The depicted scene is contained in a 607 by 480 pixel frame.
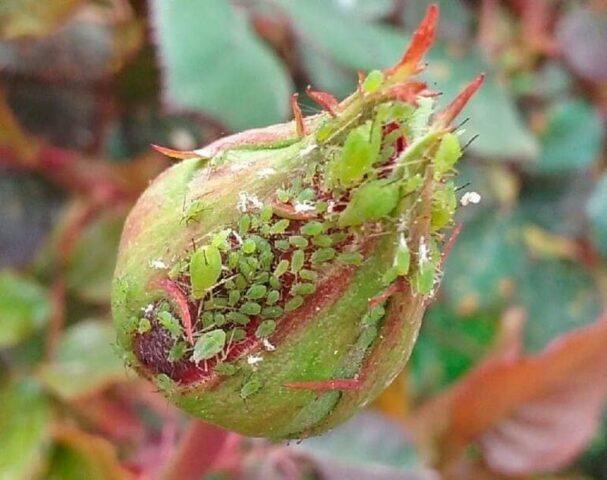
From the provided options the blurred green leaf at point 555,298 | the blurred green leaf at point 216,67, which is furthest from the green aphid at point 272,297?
the blurred green leaf at point 555,298

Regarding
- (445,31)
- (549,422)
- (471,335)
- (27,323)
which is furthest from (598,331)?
(27,323)

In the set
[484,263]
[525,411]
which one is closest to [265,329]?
[525,411]

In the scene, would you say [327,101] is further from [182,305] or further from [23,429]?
[23,429]

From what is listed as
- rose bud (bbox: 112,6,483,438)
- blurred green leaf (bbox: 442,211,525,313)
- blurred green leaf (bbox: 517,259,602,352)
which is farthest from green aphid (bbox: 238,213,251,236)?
blurred green leaf (bbox: 517,259,602,352)

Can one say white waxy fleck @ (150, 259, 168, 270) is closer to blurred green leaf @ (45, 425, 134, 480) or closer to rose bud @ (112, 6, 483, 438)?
rose bud @ (112, 6, 483, 438)

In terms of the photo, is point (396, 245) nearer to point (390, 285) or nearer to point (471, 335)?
point (390, 285)
